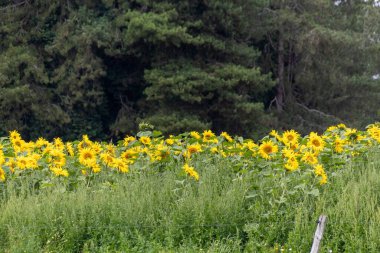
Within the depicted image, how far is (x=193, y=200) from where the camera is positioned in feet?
17.6

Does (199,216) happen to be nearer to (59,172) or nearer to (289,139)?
(59,172)

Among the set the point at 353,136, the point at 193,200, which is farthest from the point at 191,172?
the point at 353,136

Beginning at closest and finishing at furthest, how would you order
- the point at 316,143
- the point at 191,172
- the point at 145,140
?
the point at 191,172 → the point at 316,143 → the point at 145,140

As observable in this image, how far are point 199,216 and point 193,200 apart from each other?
7.0 inches

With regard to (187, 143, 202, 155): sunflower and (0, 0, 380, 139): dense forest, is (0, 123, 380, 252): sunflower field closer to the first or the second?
(187, 143, 202, 155): sunflower

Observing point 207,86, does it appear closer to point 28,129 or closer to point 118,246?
point 28,129

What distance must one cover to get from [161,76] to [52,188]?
13340mm

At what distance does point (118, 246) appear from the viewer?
5.17 meters

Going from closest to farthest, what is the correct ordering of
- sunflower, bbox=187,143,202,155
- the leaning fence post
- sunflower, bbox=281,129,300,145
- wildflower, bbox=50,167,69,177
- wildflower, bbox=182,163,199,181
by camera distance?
the leaning fence post < wildflower, bbox=182,163,199,181 < wildflower, bbox=50,167,69,177 < sunflower, bbox=187,143,202,155 < sunflower, bbox=281,129,300,145

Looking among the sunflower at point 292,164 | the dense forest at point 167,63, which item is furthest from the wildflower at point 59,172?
the dense forest at point 167,63

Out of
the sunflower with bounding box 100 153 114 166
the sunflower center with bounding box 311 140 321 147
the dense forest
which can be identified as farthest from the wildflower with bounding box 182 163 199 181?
the dense forest

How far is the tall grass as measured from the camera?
16.4 ft

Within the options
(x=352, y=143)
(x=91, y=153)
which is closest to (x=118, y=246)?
(x=91, y=153)

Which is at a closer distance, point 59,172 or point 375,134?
point 59,172
